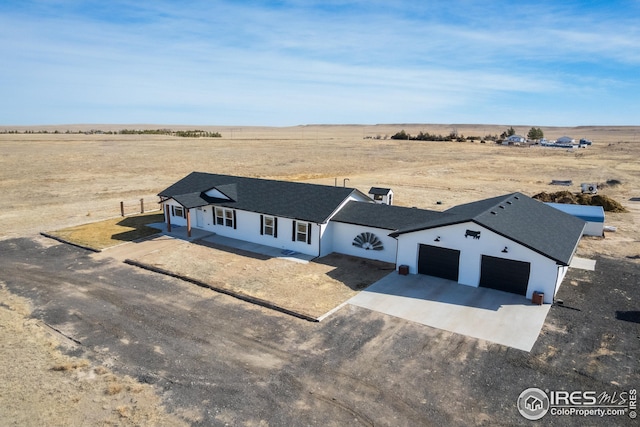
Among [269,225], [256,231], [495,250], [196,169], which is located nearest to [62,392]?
[269,225]

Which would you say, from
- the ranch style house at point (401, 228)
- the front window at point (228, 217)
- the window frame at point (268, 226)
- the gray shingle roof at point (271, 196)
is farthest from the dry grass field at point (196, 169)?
the window frame at point (268, 226)

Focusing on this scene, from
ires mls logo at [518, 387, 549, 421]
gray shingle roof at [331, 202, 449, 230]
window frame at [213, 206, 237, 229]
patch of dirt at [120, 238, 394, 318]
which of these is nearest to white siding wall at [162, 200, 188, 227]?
window frame at [213, 206, 237, 229]

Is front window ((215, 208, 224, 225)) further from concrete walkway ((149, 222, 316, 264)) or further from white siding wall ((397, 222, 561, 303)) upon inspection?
white siding wall ((397, 222, 561, 303))

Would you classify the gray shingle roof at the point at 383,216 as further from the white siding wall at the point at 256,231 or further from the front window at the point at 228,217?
the front window at the point at 228,217

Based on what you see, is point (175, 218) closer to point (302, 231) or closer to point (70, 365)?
point (302, 231)

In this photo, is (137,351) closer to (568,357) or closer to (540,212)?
(568,357)

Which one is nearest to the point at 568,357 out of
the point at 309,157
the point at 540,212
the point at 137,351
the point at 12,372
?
the point at 540,212

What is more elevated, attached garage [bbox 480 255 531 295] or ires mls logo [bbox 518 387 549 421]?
attached garage [bbox 480 255 531 295]
